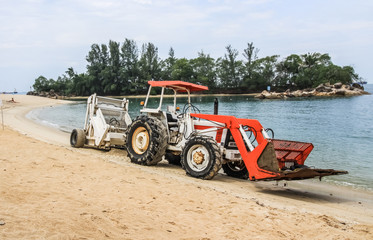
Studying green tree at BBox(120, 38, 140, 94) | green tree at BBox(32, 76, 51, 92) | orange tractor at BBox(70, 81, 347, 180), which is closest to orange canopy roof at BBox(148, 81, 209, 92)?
orange tractor at BBox(70, 81, 347, 180)

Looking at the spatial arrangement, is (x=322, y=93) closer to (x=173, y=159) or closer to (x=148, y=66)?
(x=148, y=66)

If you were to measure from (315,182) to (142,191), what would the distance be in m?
5.79

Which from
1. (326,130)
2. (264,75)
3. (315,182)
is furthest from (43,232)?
(264,75)

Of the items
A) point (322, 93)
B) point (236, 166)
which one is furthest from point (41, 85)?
point (236, 166)

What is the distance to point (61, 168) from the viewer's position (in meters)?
8.02

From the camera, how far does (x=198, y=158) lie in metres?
8.55

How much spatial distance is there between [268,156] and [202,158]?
1.82 meters

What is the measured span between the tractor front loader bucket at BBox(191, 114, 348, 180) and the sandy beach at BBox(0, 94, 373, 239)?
1.81 ft

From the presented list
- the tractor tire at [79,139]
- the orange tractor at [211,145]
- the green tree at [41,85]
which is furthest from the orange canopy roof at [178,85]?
the green tree at [41,85]

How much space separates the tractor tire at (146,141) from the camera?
9516 millimetres

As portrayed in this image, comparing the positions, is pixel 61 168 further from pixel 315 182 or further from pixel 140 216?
pixel 315 182

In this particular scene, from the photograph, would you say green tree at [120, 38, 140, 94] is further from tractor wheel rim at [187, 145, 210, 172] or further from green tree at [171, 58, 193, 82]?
tractor wheel rim at [187, 145, 210, 172]

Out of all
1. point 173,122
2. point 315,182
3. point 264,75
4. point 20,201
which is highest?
point 264,75

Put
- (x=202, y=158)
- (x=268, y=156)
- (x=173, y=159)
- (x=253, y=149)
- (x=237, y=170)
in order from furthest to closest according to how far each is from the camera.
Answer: (x=173, y=159) → (x=237, y=170) → (x=202, y=158) → (x=253, y=149) → (x=268, y=156)
